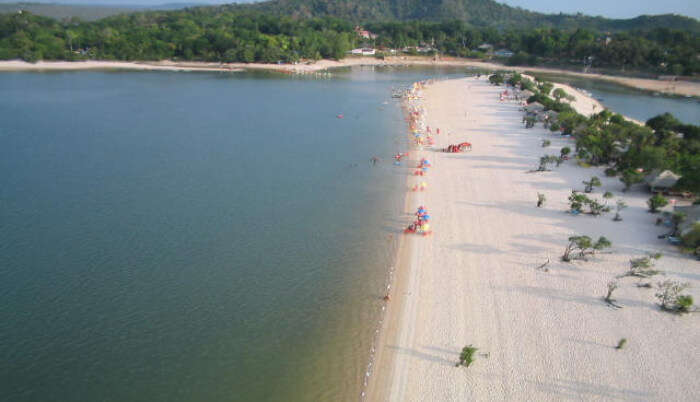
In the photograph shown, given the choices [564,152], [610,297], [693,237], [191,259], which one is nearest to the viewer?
[610,297]

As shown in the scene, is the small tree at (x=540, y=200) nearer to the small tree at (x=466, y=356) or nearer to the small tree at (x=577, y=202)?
the small tree at (x=577, y=202)

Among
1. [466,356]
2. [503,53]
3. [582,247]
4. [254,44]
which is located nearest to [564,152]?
[582,247]

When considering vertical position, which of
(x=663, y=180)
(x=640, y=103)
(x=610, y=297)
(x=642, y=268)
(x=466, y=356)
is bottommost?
(x=466, y=356)

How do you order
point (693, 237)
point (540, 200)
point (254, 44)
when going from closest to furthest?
point (693, 237) < point (540, 200) < point (254, 44)

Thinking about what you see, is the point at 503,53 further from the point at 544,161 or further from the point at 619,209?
the point at 619,209

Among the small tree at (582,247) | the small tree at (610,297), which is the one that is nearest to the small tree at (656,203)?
the small tree at (582,247)
